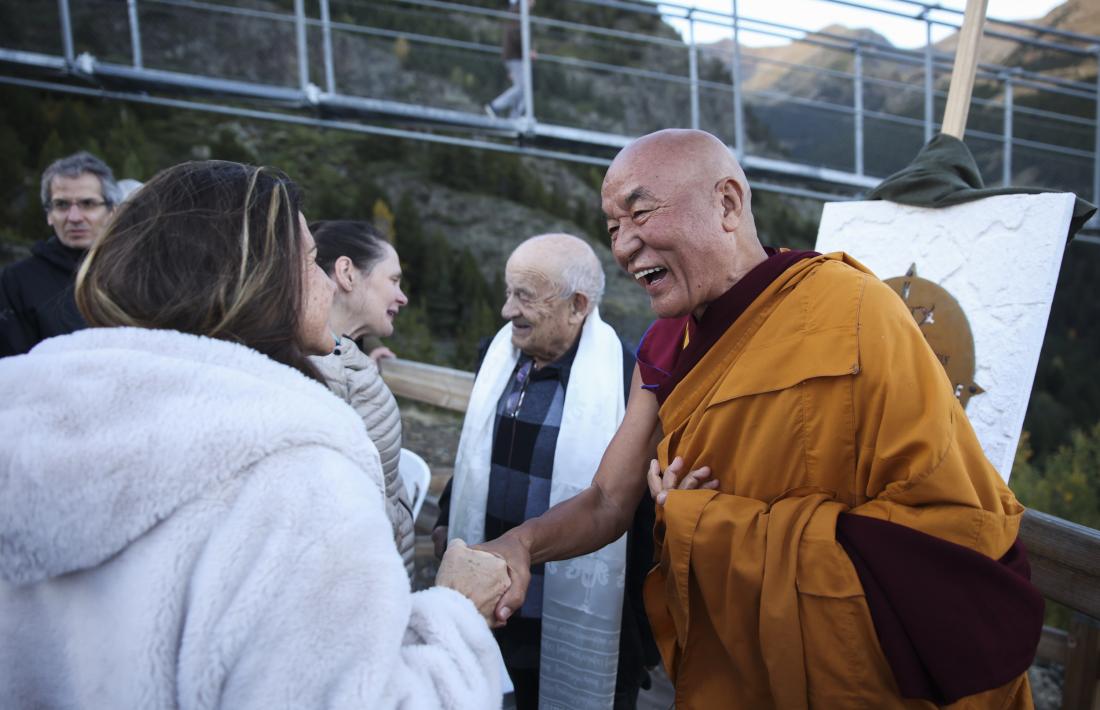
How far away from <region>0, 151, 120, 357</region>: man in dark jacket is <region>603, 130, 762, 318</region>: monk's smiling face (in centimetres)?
255

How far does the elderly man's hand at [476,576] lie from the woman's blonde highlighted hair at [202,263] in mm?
542

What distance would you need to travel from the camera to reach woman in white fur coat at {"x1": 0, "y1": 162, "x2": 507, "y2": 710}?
0.82 metres

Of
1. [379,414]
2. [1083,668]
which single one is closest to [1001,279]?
[1083,668]

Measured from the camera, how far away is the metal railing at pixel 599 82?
17.5 ft

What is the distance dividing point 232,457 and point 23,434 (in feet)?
0.82

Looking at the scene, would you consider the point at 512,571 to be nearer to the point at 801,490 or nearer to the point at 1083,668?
the point at 801,490

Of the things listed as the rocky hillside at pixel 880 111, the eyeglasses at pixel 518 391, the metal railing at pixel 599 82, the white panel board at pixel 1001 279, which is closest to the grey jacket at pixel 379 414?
the eyeglasses at pixel 518 391

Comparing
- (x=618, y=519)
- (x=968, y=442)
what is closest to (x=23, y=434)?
(x=618, y=519)

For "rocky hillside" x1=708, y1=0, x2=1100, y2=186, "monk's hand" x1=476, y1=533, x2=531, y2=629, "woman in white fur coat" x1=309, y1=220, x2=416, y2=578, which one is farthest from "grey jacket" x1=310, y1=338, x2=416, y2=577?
"rocky hillside" x1=708, y1=0, x2=1100, y2=186

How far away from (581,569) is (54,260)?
2.60 m

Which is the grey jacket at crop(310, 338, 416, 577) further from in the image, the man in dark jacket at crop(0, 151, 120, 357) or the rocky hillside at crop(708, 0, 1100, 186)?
the rocky hillside at crop(708, 0, 1100, 186)

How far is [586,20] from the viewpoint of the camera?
28.7ft

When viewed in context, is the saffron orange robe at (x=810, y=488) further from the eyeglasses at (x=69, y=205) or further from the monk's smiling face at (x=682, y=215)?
the eyeglasses at (x=69, y=205)

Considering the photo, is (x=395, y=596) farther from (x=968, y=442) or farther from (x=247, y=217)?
(x=968, y=442)
